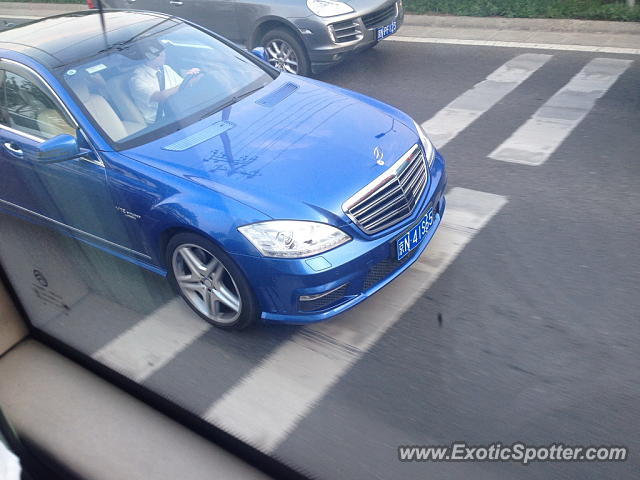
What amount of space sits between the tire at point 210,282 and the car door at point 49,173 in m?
0.33

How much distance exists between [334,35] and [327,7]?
0.36 meters

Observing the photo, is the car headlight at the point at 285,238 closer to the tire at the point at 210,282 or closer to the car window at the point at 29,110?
the tire at the point at 210,282

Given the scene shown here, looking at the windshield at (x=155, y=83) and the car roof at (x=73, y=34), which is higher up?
the car roof at (x=73, y=34)

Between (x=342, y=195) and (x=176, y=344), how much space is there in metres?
1.26

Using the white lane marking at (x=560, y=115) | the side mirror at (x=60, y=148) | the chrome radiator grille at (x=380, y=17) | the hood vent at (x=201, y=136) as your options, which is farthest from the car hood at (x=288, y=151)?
the chrome radiator grille at (x=380, y=17)

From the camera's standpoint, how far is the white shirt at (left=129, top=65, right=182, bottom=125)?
3758mm

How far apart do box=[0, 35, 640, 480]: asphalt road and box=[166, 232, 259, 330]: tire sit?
0.42 ft

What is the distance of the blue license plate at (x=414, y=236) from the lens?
11.1 feet

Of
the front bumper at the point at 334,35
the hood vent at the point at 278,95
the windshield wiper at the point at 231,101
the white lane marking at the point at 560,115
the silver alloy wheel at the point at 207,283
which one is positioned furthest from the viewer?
the front bumper at the point at 334,35

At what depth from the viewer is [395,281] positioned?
12.5 feet

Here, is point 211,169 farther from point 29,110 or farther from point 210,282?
point 29,110

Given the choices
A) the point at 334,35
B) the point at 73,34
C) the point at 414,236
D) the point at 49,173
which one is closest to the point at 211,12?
the point at 334,35

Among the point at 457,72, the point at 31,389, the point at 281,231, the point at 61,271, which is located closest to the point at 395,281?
the point at 281,231

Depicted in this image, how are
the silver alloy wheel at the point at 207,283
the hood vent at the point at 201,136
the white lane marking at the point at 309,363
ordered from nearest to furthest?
the white lane marking at the point at 309,363, the silver alloy wheel at the point at 207,283, the hood vent at the point at 201,136
